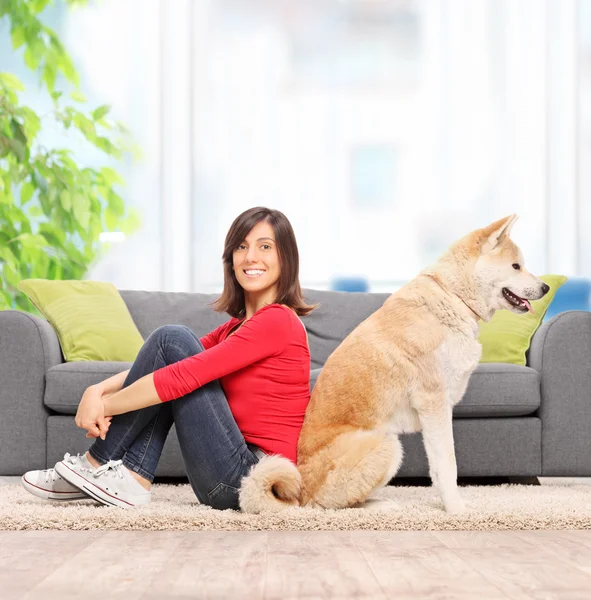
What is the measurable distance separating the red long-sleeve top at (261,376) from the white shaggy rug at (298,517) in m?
0.21

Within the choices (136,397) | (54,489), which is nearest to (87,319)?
(54,489)

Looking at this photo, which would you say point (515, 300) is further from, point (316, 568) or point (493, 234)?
point (316, 568)

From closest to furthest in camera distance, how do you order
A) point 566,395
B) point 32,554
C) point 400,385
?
point 32,554, point 400,385, point 566,395

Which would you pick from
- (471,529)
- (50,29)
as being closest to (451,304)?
(471,529)

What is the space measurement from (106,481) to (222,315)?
4.83 feet

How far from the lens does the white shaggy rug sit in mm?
1916

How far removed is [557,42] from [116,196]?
299cm

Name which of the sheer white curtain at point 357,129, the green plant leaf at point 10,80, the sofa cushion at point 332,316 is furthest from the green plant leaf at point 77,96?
the sofa cushion at point 332,316

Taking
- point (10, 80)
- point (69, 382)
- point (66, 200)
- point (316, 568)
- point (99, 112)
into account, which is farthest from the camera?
point (99, 112)

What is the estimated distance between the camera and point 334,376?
7.11 feet

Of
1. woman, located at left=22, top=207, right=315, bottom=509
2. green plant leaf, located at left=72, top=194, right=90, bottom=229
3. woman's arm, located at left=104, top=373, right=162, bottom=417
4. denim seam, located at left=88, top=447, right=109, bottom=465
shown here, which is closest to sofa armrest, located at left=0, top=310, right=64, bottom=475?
woman, located at left=22, top=207, right=315, bottom=509

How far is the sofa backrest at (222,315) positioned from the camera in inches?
136

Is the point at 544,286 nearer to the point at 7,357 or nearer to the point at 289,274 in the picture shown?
the point at 289,274

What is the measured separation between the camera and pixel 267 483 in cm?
198
